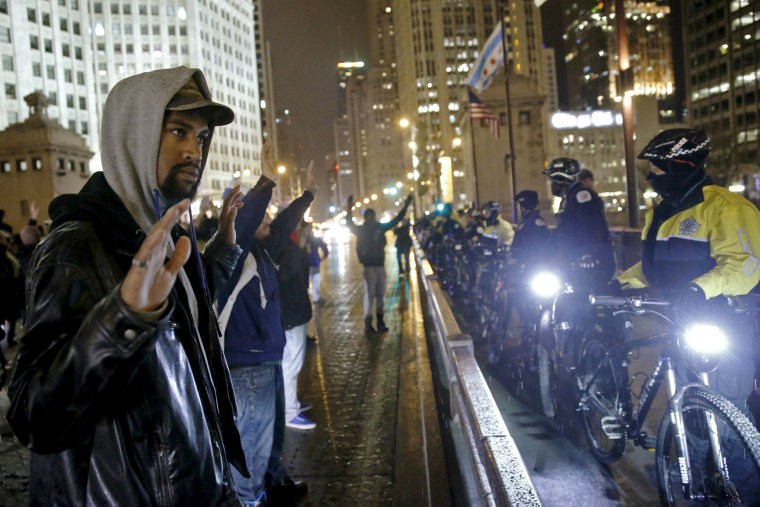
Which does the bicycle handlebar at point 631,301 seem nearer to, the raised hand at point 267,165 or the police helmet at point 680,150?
the police helmet at point 680,150

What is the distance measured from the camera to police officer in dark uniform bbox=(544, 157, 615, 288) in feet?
22.3

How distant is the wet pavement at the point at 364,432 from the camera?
5059 mm

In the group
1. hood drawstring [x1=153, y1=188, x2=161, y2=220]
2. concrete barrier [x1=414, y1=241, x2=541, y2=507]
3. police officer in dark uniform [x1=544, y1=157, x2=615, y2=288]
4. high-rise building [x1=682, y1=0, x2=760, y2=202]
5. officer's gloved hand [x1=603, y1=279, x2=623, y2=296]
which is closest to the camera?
hood drawstring [x1=153, y1=188, x2=161, y2=220]

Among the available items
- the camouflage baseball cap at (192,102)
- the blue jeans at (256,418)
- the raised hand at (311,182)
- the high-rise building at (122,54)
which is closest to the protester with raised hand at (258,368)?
the blue jeans at (256,418)

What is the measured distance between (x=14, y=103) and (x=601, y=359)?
336 feet

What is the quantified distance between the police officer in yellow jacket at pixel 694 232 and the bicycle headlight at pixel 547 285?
6.97 feet

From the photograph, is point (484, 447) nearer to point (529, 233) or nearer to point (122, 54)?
point (529, 233)

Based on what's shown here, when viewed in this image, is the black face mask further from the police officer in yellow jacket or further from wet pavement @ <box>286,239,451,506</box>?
wet pavement @ <box>286,239,451,506</box>

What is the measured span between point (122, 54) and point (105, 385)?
13905 cm

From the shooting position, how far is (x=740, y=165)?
323ft

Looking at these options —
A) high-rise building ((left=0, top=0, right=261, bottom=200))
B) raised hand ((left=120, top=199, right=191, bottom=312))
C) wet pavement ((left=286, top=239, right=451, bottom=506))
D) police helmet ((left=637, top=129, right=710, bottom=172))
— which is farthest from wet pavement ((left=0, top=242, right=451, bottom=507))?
high-rise building ((left=0, top=0, right=261, bottom=200))

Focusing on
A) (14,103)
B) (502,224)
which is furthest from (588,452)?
(14,103)

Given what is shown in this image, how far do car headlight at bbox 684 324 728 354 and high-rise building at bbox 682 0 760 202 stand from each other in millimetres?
107791

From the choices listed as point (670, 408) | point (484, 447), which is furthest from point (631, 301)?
point (484, 447)
